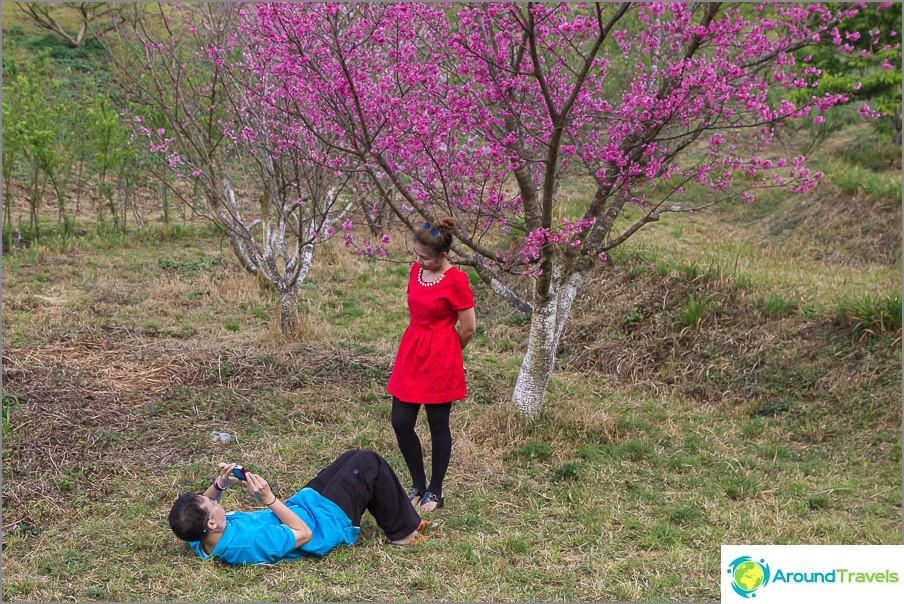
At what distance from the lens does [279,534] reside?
3.81m

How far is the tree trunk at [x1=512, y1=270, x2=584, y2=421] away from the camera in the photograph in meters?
5.71

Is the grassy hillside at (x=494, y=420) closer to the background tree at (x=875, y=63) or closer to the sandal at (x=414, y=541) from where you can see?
the sandal at (x=414, y=541)

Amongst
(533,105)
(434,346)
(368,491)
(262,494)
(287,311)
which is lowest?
(368,491)

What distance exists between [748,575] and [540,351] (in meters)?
2.59

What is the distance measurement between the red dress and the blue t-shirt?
76cm

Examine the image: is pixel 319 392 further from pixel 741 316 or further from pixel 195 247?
pixel 195 247

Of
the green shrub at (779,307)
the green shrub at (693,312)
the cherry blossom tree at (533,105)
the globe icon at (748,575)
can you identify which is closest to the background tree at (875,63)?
the green shrub at (779,307)

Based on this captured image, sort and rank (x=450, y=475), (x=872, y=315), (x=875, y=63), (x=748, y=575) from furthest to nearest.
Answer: (x=875, y=63)
(x=872, y=315)
(x=450, y=475)
(x=748, y=575)

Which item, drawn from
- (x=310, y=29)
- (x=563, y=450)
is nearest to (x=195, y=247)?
(x=310, y=29)

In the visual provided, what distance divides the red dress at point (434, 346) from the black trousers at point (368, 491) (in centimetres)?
46

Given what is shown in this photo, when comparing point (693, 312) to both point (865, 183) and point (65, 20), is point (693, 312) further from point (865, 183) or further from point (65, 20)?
point (65, 20)

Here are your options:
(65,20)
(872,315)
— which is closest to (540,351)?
(872,315)

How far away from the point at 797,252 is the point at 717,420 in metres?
4.77

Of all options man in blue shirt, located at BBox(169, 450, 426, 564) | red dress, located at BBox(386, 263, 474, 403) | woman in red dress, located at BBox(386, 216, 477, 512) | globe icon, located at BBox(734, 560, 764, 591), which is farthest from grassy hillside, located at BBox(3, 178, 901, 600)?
red dress, located at BBox(386, 263, 474, 403)
